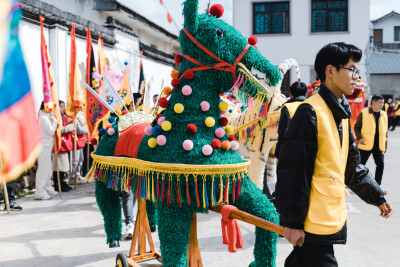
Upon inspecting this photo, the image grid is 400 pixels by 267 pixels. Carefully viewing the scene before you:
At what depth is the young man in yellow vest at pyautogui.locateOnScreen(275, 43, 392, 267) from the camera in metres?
1.86

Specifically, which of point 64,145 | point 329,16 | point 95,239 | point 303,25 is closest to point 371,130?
point 95,239

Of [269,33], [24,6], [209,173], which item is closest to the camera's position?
[209,173]

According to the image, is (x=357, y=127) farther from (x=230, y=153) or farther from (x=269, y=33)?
(x=269, y=33)

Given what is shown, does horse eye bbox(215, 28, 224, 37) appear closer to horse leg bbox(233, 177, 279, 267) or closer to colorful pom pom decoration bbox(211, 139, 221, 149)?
colorful pom pom decoration bbox(211, 139, 221, 149)

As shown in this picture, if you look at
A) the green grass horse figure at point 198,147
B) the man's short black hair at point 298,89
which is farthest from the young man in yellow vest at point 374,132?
the green grass horse figure at point 198,147

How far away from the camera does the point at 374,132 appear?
20.3 feet

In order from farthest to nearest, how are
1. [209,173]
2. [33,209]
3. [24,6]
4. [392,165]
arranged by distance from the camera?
1. [392,165]
2. [24,6]
3. [33,209]
4. [209,173]

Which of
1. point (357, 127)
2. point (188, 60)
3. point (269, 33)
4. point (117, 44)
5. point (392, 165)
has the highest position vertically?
point (269, 33)

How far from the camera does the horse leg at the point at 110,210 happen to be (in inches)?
135

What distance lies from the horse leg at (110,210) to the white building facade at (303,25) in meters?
14.3

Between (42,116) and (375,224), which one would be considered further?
(42,116)

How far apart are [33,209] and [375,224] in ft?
14.9

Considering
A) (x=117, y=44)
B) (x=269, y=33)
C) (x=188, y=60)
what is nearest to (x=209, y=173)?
(x=188, y=60)

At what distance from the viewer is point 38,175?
6605 millimetres
